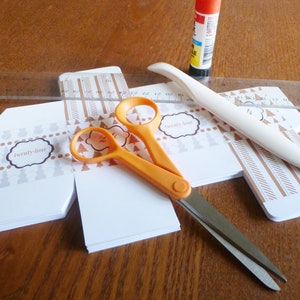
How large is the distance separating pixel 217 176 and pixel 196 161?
3 cm

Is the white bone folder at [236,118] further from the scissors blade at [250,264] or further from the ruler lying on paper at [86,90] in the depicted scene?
the scissors blade at [250,264]

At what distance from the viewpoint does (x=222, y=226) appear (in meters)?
0.35

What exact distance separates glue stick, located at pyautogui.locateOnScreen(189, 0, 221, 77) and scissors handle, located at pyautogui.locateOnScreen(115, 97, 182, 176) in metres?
0.13

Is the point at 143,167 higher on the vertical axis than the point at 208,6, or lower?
lower

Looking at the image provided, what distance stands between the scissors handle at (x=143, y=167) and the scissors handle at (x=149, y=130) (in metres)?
0.01

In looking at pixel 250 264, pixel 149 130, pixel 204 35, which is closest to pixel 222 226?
pixel 250 264

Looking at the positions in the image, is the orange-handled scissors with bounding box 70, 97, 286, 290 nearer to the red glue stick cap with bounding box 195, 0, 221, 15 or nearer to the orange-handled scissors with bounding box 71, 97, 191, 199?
the orange-handled scissors with bounding box 71, 97, 191, 199

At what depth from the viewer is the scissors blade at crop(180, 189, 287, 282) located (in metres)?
0.33

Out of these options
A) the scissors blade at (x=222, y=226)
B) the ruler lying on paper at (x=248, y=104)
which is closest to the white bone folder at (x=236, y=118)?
the ruler lying on paper at (x=248, y=104)

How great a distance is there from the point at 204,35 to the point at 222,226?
0.30m

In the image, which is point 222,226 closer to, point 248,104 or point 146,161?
point 146,161

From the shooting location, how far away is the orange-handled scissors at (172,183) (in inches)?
12.9

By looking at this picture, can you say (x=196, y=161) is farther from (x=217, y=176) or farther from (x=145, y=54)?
(x=145, y=54)

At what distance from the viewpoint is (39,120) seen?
490 mm
